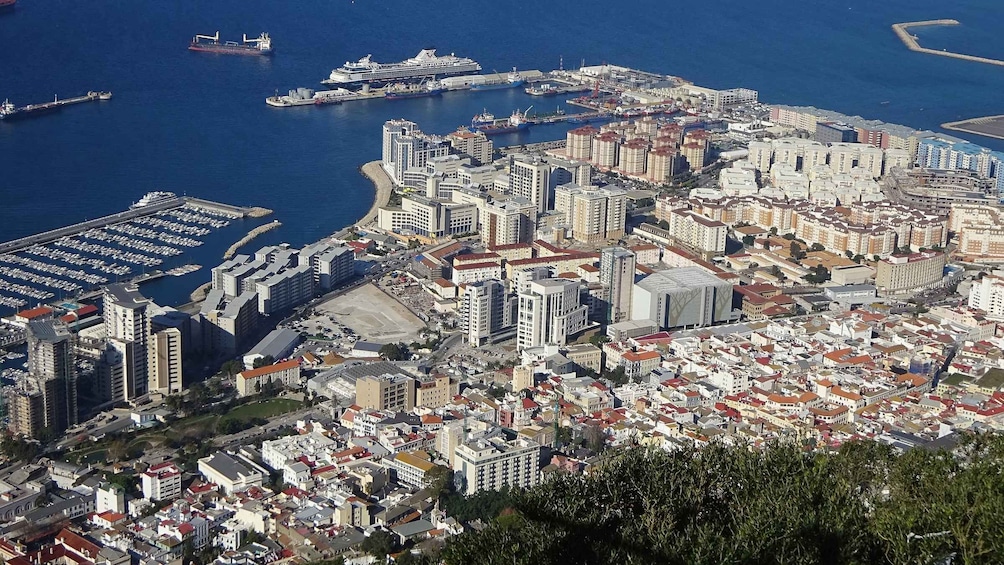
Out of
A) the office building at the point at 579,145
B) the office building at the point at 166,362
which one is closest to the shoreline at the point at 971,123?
the office building at the point at 579,145

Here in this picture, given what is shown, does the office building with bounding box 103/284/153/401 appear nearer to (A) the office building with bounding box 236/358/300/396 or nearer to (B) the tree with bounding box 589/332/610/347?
(A) the office building with bounding box 236/358/300/396

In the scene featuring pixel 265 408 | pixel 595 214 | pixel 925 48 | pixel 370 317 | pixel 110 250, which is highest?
pixel 925 48

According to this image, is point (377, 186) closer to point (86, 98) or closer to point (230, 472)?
point (86, 98)

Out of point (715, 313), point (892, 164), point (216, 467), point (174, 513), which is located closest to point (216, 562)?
point (174, 513)

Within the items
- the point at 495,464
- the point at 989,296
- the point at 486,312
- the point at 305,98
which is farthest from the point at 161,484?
the point at 305,98

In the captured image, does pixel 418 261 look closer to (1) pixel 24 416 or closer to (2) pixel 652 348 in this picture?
(2) pixel 652 348

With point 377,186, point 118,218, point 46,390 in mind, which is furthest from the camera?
point 377,186

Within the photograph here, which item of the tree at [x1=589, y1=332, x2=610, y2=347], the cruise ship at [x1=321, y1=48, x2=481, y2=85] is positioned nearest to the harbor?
the cruise ship at [x1=321, y1=48, x2=481, y2=85]
